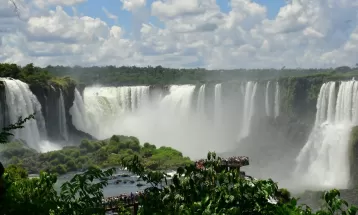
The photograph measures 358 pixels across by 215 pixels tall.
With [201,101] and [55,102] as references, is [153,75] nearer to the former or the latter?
[201,101]

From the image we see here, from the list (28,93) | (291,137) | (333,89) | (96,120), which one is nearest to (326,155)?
(333,89)

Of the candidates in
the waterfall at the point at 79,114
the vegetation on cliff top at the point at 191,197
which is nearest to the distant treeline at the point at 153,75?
the waterfall at the point at 79,114

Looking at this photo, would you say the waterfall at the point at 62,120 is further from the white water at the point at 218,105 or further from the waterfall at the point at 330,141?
the waterfall at the point at 330,141

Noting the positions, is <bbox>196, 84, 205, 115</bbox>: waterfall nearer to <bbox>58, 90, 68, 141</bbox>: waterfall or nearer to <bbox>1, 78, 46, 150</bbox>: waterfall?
<bbox>58, 90, 68, 141</bbox>: waterfall

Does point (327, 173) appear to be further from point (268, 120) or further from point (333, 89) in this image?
point (268, 120)

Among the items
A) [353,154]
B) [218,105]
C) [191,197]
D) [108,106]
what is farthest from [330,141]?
[191,197]
